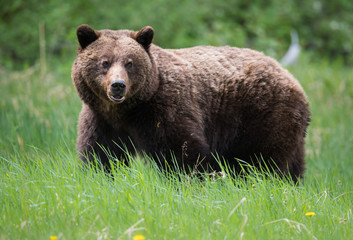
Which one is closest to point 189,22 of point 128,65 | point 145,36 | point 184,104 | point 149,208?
point 145,36

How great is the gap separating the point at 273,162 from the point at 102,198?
2510 millimetres

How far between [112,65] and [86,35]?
0.49m

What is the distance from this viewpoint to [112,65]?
5000 mm

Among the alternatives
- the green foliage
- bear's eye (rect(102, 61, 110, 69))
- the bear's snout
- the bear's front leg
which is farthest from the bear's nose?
the green foliage

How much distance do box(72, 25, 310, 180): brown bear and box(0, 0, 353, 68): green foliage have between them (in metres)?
5.37

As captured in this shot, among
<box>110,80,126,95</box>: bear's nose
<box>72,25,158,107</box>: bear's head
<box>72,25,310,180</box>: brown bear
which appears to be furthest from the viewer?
<box>72,25,310,180</box>: brown bear

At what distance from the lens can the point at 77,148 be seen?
5.42 metres

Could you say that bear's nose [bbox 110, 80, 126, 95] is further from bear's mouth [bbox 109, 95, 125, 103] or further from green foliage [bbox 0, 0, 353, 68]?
green foliage [bbox 0, 0, 353, 68]

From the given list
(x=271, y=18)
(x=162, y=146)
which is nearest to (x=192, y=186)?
(x=162, y=146)

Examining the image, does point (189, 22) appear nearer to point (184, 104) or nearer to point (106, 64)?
point (184, 104)

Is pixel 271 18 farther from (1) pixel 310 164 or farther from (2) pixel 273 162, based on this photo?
(2) pixel 273 162

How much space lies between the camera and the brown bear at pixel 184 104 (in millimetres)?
5105

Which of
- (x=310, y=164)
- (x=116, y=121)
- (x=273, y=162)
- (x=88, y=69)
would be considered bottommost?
(x=310, y=164)

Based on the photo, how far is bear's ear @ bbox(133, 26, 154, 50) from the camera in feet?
17.2
